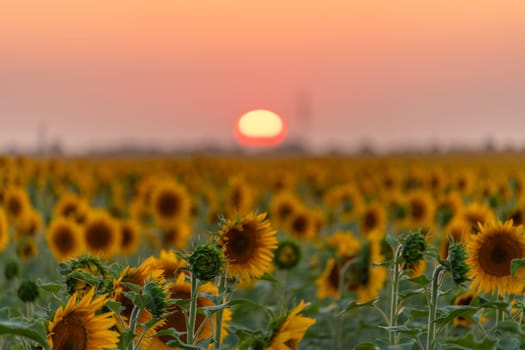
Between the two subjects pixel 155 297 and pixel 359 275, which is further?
pixel 359 275

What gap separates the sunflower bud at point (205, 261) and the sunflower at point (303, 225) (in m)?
5.82

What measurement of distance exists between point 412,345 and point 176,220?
563cm

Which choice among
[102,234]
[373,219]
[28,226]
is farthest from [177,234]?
[373,219]

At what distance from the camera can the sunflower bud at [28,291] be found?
457cm

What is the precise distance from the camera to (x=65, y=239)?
25.4 ft

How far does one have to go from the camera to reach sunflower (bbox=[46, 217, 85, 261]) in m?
7.71

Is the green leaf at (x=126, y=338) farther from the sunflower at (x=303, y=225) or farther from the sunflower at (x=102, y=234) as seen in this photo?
the sunflower at (x=303, y=225)

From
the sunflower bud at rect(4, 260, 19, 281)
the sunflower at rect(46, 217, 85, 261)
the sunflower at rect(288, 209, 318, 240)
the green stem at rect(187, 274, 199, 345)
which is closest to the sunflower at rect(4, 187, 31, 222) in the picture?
the sunflower at rect(46, 217, 85, 261)

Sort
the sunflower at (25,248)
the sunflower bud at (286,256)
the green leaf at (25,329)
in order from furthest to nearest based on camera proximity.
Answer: the sunflower at (25,248) < the sunflower bud at (286,256) < the green leaf at (25,329)

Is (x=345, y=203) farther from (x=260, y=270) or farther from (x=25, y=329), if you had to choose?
(x=25, y=329)

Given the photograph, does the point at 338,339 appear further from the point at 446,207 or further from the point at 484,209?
the point at 446,207

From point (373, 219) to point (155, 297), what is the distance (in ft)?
21.9

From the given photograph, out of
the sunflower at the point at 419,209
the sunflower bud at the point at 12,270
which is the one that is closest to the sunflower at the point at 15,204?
the sunflower bud at the point at 12,270

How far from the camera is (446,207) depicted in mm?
8641
